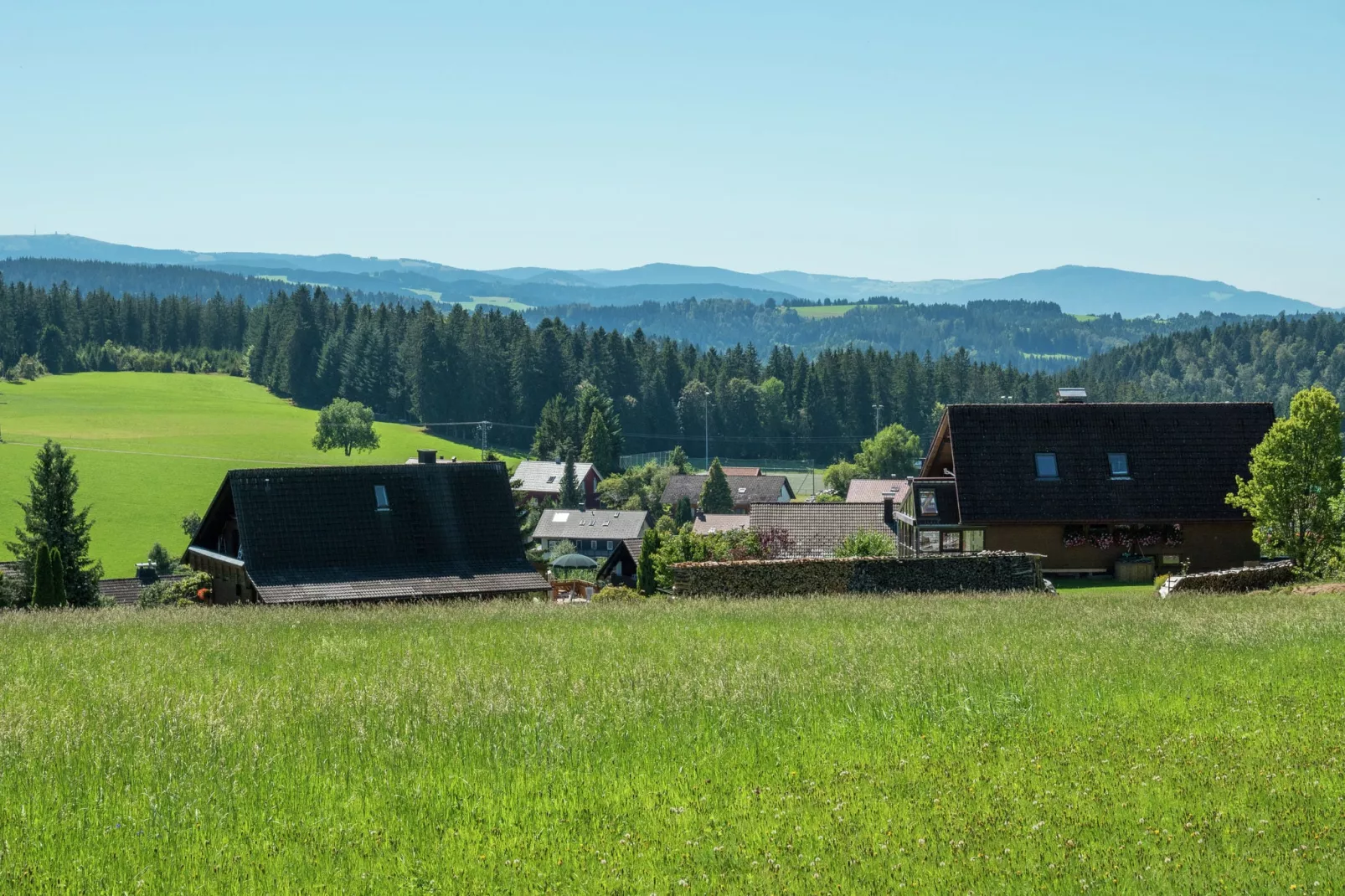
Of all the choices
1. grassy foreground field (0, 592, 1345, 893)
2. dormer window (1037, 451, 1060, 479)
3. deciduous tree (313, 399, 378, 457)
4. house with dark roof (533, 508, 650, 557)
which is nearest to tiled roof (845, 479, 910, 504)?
house with dark roof (533, 508, 650, 557)

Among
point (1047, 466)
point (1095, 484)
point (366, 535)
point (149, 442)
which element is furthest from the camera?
point (149, 442)

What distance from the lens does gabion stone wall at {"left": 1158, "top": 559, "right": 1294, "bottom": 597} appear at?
2780 cm

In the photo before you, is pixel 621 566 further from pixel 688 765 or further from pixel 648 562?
pixel 688 765

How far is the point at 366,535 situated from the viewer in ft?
120

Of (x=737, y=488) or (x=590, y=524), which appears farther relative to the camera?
(x=737, y=488)

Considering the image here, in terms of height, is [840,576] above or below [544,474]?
above

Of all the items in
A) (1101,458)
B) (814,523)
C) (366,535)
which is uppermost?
(1101,458)

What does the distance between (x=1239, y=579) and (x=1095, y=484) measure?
11682 mm

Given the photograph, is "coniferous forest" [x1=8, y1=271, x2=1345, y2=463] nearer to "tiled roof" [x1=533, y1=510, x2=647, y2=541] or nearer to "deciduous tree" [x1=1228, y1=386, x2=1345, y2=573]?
"tiled roof" [x1=533, y1=510, x2=647, y2=541]

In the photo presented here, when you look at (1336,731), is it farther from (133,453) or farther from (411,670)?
(133,453)

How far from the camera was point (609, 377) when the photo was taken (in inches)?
7116

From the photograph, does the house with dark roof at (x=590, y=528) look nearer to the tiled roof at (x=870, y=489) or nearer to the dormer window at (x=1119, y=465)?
the tiled roof at (x=870, y=489)

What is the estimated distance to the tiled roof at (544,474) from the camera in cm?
13400

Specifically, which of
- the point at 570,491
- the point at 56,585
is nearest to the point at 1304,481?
the point at 56,585
